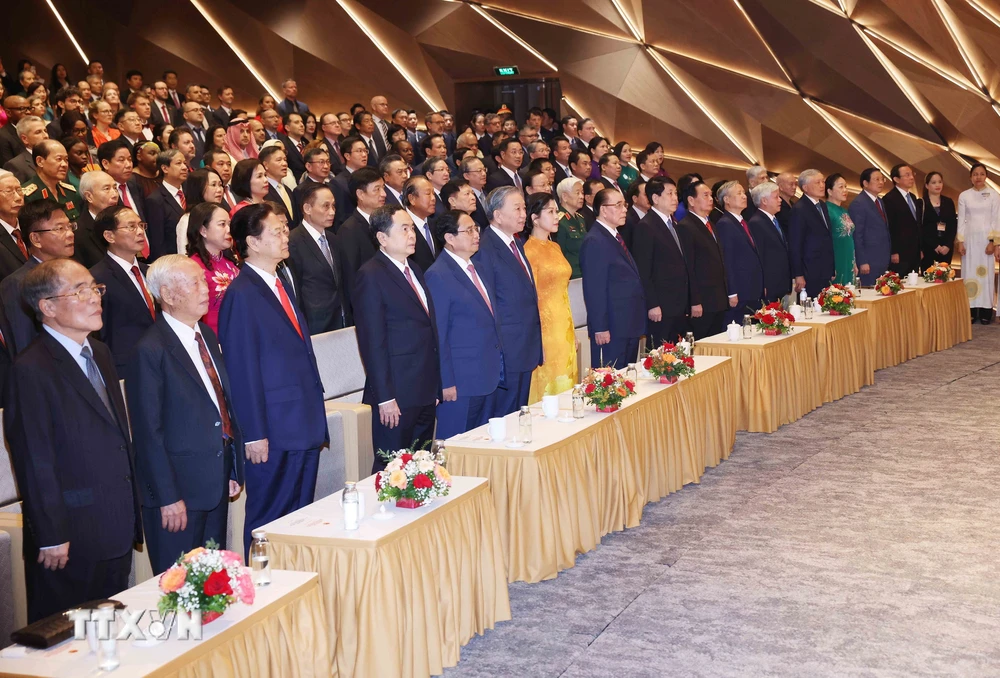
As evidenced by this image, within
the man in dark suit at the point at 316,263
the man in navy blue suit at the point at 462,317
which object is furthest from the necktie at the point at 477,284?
the man in dark suit at the point at 316,263

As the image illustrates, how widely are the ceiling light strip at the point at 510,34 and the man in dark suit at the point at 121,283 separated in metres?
12.7

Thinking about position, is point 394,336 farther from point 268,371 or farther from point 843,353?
point 843,353

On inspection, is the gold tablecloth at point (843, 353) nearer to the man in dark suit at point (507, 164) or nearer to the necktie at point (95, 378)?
the man in dark suit at point (507, 164)

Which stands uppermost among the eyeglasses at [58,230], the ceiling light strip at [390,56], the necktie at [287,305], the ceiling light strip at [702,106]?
the ceiling light strip at [390,56]

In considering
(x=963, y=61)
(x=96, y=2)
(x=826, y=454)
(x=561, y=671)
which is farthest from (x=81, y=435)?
(x=96, y=2)

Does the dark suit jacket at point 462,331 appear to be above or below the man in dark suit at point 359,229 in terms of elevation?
below

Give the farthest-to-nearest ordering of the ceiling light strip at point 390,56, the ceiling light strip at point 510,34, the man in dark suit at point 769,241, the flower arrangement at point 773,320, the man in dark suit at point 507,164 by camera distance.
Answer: the ceiling light strip at point 390,56, the ceiling light strip at point 510,34, the man in dark suit at point 507,164, the man in dark suit at point 769,241, the flower arrangement at point 773,320

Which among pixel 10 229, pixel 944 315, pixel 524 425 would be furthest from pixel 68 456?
pixel 944 315

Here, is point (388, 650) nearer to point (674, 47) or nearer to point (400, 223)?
point (400, 223)

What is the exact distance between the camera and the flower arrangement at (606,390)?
5.35 meters

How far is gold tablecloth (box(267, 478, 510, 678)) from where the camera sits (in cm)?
358

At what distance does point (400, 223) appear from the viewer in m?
5.04

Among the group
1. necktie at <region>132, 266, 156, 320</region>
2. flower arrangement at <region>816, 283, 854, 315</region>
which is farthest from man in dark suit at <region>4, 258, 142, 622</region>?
flower arrangement at <region>816, 283, 854, 315</region>

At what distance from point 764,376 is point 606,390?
7.80 feet
